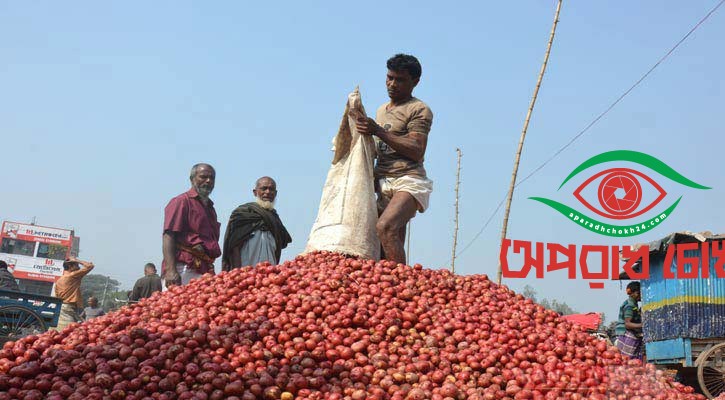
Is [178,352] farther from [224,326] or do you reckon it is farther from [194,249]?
[194,249]

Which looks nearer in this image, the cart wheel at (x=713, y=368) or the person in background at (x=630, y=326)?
the cart wheel at (x=713, y=368)

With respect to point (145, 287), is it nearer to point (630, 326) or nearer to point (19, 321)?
point (19, 321)

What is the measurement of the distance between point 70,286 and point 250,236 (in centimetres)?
536

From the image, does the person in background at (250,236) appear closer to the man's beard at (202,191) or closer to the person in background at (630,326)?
the man's beard at (202,191)

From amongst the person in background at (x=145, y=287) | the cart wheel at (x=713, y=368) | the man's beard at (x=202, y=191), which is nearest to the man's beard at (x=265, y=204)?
the man's beard at (x=202, y=191)

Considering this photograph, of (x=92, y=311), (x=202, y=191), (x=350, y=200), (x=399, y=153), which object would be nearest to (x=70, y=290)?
(x=92, y=311)

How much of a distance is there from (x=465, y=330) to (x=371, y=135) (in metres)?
2.05

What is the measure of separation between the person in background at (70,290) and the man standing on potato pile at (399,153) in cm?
656

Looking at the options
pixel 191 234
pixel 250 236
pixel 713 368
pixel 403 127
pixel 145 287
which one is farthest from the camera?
pixel 713 368

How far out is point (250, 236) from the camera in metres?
6.09

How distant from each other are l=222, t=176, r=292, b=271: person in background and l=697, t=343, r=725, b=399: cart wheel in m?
6.47

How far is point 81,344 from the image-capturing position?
349 centimetres

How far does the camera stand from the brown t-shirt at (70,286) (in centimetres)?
990

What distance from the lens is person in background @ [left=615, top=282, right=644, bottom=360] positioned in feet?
32.9
